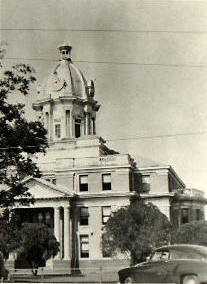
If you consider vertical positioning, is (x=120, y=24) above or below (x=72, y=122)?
below

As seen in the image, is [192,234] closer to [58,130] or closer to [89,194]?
[89,194]

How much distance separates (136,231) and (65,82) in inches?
920

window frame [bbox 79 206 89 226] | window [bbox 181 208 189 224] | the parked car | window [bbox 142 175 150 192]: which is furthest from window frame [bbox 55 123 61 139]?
the parked car

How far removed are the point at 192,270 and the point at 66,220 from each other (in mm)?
28672

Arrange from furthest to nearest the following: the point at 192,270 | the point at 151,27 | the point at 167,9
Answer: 1. the point at 151,27
2. the point at 167,9
3. the point at 192,270

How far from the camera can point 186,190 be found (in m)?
41.8

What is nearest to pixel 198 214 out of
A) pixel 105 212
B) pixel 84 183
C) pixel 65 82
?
pixel 105 212

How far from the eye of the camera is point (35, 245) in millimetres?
32156

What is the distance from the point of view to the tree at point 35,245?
1242 inches

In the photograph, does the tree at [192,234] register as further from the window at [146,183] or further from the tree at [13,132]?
the tree at [13,132]

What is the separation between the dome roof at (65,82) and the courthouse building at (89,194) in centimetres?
678

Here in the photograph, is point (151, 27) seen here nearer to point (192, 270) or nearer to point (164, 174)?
point (192, 270)

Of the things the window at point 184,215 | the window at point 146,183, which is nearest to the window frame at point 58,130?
the window at point 146,183

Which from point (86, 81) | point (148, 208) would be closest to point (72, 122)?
point (86, 81)
